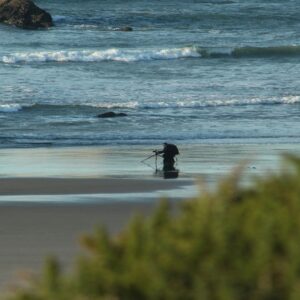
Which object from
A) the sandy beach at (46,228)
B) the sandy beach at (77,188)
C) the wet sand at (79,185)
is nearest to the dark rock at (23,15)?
the sandy beach at (77,188)

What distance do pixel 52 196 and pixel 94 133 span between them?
634 cm

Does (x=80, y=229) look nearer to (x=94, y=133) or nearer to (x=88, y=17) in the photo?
(x=94, y=133)

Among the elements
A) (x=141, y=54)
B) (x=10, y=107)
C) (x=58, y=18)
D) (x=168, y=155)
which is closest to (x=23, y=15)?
(x=58, y=18)

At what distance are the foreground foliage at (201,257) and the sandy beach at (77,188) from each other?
3.23 m

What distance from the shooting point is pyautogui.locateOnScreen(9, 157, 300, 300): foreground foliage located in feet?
9.80

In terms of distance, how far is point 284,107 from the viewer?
2105cm

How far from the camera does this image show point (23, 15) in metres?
37.8

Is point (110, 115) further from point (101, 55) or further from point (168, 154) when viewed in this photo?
point (101, 55)

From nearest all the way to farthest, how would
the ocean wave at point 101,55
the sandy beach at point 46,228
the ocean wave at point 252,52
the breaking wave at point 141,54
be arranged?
the sandy beach at point 46,228 → the ocean wave at point 101,55 → the breaking wave at point 141,54 → the ocean wave at point 252,52

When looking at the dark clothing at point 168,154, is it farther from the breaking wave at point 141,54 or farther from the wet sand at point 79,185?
the breaking wave at point 141,54

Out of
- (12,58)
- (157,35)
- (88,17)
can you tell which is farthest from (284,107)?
(88,17)

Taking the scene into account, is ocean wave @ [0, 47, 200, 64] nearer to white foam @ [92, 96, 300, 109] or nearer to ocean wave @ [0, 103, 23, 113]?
white foam @ [92, 96, 300, 109]

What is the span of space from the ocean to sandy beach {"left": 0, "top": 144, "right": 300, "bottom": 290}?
4.80ft

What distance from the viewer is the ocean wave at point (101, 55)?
29.3 meters
